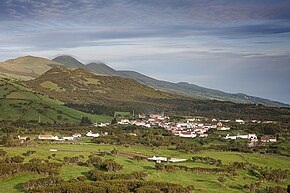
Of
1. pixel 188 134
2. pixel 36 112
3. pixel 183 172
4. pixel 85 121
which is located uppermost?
pixel 36 112

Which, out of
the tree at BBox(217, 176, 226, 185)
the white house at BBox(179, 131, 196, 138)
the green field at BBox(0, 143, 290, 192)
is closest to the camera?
the green field at BBox(0, 143, 290, 192)

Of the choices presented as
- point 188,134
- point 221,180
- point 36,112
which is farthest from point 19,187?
point 36,112

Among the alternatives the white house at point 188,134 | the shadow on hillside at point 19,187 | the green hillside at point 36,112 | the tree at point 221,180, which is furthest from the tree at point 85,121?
the shadow on hillside at point 19,187

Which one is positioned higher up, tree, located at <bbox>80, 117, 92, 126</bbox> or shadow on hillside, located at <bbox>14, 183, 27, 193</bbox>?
shadow on hillside, located at <bbox>14, 183, 27, 193</bbox>

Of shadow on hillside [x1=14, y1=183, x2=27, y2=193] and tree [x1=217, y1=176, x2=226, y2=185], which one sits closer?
shadow on hillside [x1=14, y1=183, x2=27, y2=193]

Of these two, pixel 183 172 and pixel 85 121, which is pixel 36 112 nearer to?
pixel 85 121

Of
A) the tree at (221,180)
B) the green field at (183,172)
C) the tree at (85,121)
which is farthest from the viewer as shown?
the tree at (85,121)

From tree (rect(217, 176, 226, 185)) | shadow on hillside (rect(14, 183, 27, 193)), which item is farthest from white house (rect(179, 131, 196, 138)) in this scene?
shadow on hillside (rect(14, 183, 27, 193))

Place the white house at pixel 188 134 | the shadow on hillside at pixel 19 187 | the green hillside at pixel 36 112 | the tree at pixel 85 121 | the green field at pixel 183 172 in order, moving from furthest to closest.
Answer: the tree at pixel 85 121, the green hillside at pixel 36 112, the white house at pixel 188 134, the green field at pixel 183 172, the shadow on hillside at pixel 19 187

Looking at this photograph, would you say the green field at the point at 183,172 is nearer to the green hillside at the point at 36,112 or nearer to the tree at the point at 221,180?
the tree at the point at 221,180

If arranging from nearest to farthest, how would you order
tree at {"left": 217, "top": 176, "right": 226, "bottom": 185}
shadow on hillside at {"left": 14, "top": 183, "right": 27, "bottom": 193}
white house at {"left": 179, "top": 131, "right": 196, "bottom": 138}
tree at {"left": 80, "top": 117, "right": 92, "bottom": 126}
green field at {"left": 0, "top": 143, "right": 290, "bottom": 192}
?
1. shadow on hillside at {"left": 14, "top": 183, "right": 27, "bottom": 193}
2. green field at {"left": 0, "top": 143, "right": 290, "bottom": 192}
3. tree at {"left": 217, "top": 176, "right": 226, "bottom": 185}
4. white house at {"left": 179, "top": 131, "right": 196, "bottom": 138}
5. tree at {"left": 80, "top": 117, "right": 92, "bottom": 126}

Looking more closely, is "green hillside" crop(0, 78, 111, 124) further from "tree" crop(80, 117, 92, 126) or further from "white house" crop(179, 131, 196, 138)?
"white house" crop(179, 131, 196, 138)
